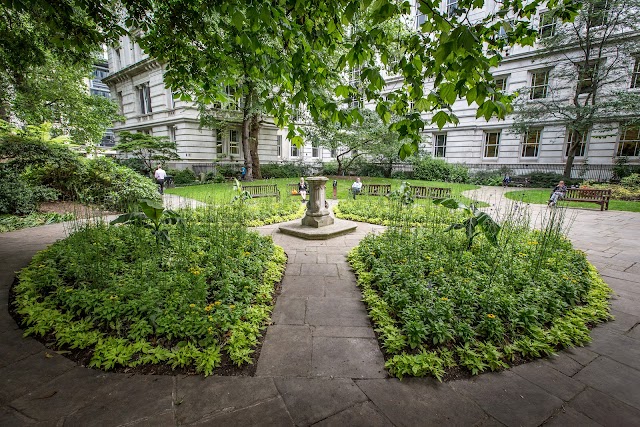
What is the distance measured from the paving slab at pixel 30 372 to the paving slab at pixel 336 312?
2331mm

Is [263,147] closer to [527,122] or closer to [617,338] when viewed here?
[527,122]

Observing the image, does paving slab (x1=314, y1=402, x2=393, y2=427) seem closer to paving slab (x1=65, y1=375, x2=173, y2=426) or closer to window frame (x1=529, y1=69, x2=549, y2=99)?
paving slab (x1=65, y1=375, x2=173, y2=426)

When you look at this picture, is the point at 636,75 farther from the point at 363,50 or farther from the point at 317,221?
the point at 363,50

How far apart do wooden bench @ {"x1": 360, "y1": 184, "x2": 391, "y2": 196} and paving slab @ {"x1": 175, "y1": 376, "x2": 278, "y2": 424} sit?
10589 millimetres

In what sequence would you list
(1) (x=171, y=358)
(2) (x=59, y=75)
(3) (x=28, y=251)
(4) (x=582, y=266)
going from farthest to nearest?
(2) (x=59, y=75), (3) (x=28, y=251), (4) (x=582, y=266), (1) (x=171, y=358)

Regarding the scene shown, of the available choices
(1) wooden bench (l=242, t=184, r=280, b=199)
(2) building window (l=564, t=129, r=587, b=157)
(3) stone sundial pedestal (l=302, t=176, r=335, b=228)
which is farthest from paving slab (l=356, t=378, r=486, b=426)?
(2) building window (l=564, t=129, r=587, b=157)

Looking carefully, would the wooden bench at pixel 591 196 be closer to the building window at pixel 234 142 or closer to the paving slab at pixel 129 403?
the paving slab at pixel 129 403

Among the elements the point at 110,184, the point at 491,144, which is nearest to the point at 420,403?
the point at 110,184

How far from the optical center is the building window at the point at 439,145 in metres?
25.2

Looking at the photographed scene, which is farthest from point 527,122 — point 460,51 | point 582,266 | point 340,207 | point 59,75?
point 59,75

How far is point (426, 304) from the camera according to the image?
10.9ft

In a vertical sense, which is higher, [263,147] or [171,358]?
[263,147]

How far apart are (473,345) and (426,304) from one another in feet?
1.96

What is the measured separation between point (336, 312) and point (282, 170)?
2325cm
